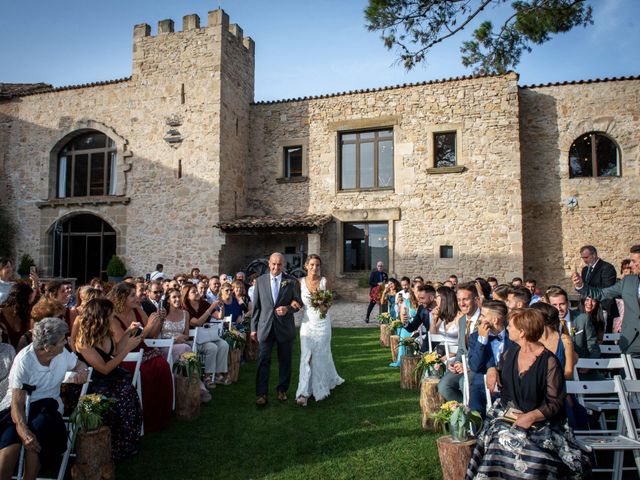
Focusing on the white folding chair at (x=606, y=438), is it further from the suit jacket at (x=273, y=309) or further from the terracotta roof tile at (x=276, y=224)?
the terracotta roof tile at (x=276, y=224)

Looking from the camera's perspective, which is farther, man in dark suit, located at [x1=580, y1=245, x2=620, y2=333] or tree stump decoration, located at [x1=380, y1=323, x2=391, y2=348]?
tree stump decoration, located at [x1=380, y1=323, x2=391, y2=348]

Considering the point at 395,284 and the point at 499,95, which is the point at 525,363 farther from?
the point at 499,95

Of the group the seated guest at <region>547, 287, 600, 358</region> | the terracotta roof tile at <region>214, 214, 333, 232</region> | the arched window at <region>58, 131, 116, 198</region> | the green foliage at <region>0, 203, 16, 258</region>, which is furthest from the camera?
the green foliage at <region>0, 203, 16, 258</region>

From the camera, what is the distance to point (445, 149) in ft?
46.5

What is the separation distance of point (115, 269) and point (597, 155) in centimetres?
1566

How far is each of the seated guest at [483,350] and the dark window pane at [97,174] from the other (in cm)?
1556

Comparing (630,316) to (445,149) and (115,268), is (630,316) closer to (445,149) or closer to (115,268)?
(445,149)

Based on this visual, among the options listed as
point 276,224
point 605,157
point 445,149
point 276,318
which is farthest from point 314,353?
point 605,157

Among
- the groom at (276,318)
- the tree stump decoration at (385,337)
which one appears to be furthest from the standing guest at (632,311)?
the tree stump decoration at (385,337)

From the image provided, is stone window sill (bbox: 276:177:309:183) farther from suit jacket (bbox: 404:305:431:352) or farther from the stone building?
suit jacket (bbox: 404:305:431:352)

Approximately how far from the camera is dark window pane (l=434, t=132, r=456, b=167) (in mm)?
14117

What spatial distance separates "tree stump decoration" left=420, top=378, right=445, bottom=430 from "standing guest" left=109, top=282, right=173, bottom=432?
258cm

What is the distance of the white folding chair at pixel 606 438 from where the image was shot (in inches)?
119

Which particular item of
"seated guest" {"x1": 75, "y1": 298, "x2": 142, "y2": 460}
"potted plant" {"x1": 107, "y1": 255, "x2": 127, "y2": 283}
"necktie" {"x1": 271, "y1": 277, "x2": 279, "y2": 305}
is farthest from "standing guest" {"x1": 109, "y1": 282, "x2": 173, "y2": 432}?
"potted plant" {"x1": 107, "y1": 255, "x2": 127, "y2": 283}
